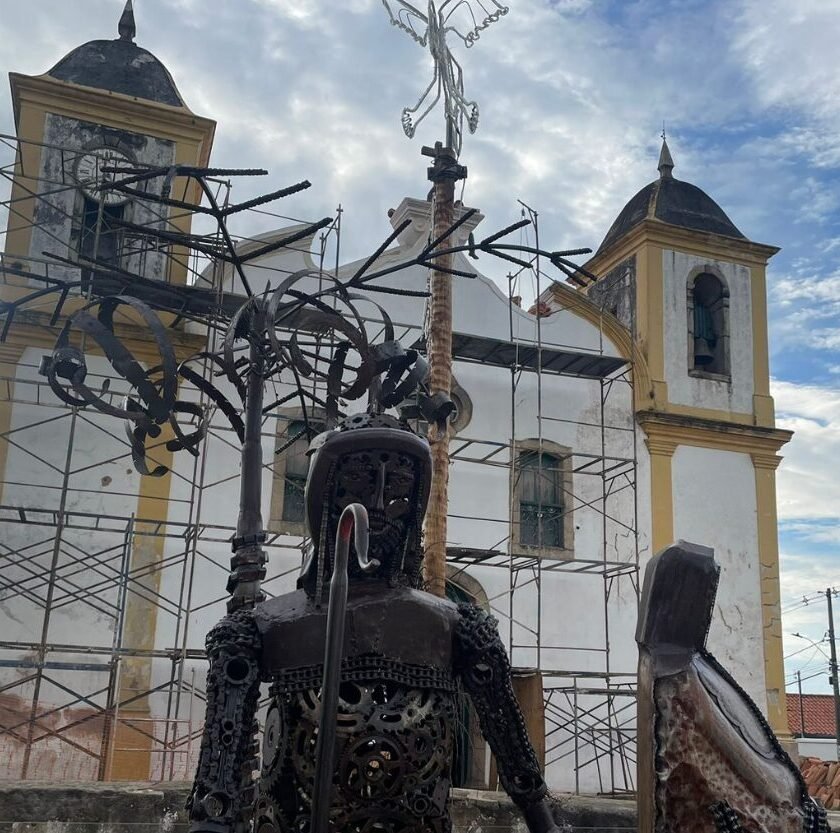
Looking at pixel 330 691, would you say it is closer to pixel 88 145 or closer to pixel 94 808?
pixel 94 808

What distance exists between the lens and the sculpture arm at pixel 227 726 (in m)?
Result: 3.07

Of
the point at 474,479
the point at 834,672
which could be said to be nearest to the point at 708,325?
the point at 474,479

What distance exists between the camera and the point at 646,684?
229 cm

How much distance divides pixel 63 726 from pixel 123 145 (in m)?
7.54

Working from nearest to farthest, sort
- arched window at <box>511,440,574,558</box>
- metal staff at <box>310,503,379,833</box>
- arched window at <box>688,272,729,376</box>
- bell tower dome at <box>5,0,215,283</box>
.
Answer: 1. metal staff at <box>310,503,379,833</box>
2. bell tower dome at <box>5,0,215,283</box>
3. arched window at <box>511,440,574,558</box>
4. arched window at <box>688,272,729,376</box>

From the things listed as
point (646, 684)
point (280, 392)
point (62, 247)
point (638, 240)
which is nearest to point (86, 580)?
point (280, 392)

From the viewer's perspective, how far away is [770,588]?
1617 centimetres

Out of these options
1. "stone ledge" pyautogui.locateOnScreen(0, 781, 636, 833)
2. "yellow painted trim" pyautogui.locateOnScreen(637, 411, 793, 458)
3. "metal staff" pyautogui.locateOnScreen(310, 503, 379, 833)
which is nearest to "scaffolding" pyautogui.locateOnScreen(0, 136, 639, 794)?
"yellow painted trim" pyautogui.locateOnScreen(637, 411, 793, 458)

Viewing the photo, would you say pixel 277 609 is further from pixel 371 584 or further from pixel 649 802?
pixel 649 802

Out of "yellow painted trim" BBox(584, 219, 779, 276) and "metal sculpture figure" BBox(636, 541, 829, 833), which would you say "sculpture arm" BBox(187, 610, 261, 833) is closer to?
"metal sculpture figure" BBox(636, 541, 829, 833)

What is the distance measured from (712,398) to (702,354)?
809 mm

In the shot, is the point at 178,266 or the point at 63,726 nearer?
the point at 63,726

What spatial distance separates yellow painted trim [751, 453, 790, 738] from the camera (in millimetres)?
15859

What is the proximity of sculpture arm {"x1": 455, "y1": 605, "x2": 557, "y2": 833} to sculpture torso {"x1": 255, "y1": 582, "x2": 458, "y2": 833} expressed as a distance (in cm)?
7
